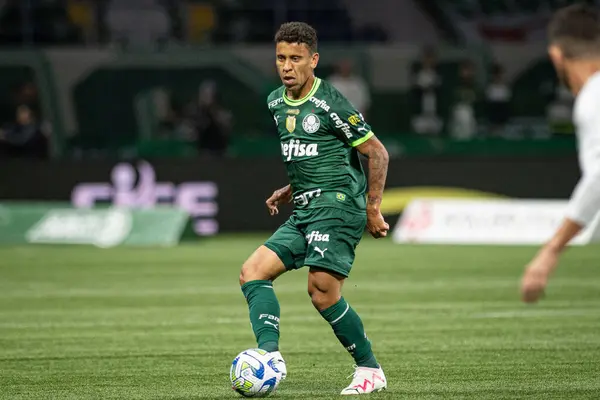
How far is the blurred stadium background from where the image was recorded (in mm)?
9375

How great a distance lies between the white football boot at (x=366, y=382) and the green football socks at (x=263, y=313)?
19.8 inches

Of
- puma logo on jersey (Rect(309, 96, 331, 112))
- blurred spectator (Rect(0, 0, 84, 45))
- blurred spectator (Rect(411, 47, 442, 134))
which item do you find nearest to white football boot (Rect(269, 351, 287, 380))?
puma logo on jersey (Rect(309, 96, 331, 112))

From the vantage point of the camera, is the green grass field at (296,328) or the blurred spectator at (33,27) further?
the blurred spectator at (33,27)

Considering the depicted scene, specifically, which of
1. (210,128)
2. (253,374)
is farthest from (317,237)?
(210,128)

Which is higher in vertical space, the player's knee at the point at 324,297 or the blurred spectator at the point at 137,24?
the player's knee at the point at 324,297

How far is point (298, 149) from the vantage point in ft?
25.7

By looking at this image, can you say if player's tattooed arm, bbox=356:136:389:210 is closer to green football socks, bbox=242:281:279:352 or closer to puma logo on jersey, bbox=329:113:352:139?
puma logo on jersey, bbox=329:113:352:139

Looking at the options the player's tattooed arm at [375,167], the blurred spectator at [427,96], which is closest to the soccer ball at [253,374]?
the player's tattooed arm at [375,167]

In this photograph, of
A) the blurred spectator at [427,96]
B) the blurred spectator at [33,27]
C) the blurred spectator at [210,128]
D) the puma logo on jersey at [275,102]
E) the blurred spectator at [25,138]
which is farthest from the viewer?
the blurred spectator at [33,27]

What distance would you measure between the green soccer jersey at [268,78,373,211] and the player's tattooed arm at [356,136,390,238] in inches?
2.5

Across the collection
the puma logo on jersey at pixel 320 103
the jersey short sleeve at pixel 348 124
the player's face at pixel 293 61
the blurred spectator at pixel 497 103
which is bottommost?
the blurred spectator at pixel 497 103

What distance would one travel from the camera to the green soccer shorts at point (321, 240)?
767 cm

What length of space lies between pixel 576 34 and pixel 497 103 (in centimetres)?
2093

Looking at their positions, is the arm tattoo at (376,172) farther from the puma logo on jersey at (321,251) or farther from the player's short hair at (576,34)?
the player's short hair at (576,34)
